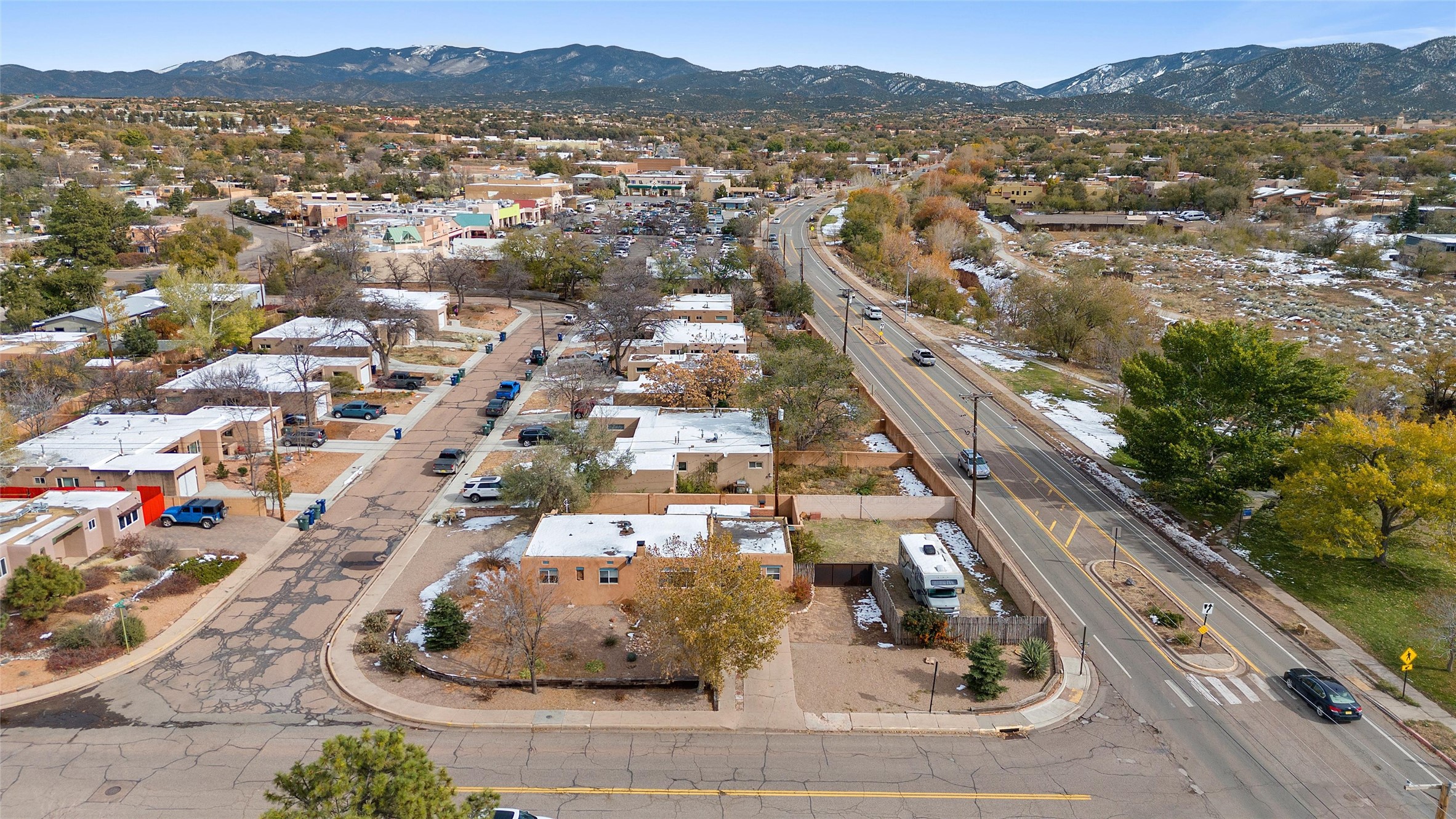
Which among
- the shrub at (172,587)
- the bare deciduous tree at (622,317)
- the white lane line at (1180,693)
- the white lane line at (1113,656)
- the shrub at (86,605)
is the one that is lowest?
the white lane line at (1113,656)

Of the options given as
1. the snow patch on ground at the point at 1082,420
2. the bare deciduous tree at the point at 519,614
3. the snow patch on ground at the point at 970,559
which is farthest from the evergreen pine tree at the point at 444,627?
Answer: the snow patch on ground at the point at 1082,420

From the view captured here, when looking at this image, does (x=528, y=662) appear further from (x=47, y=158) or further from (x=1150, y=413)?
Result: (x=47, y=158)

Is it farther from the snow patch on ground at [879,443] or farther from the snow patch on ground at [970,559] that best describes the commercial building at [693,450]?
the snow patch on ground at [970,559]

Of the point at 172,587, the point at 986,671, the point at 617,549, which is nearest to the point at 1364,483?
the point at 986,671

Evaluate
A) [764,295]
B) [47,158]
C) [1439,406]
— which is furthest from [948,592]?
[47,158]

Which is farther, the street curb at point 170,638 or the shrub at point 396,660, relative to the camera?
the shrub at point 396,660

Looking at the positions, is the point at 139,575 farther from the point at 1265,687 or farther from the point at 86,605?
the point at 1265,687
